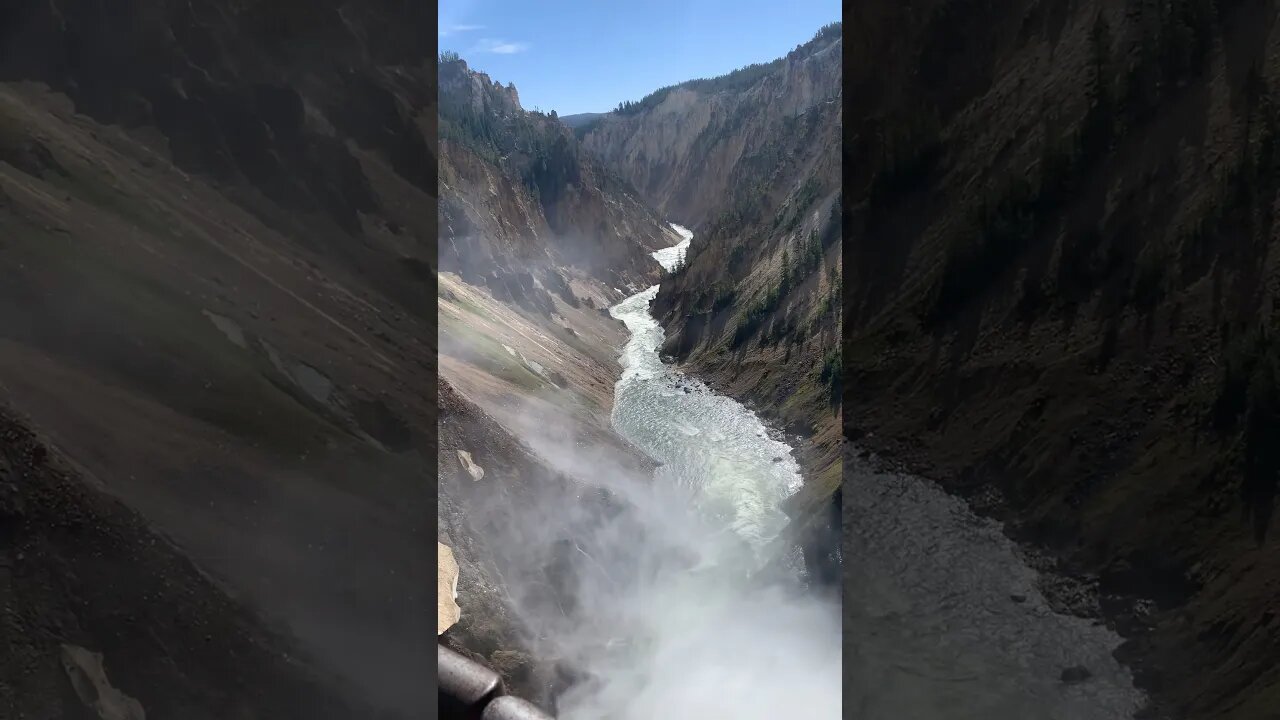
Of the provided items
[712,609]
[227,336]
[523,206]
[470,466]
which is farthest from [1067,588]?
[523,206]

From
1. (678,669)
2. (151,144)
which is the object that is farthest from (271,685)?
(678,669)

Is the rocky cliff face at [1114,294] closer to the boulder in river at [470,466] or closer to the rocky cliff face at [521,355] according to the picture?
the rocky cliff face at [521,355]

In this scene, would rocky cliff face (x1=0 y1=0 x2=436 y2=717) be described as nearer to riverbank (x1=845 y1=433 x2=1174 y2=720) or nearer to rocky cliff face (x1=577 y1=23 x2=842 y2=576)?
riverbank (x1=845 y1=433 x2=1174 y2=720)

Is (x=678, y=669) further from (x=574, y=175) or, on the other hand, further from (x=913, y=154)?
(x=574, y=175)

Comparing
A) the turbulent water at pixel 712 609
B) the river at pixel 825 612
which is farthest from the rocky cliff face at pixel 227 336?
the turbulent water at pixel 712 609

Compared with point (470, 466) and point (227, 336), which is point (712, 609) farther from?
point (227, 336)
